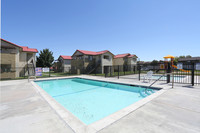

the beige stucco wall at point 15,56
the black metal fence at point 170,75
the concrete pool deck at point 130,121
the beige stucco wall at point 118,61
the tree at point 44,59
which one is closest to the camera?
the concrete pool deck at point 130,121

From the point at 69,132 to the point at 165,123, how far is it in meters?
2.27

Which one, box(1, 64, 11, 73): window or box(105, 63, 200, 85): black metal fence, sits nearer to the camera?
box(105, 63, 200, 85): black metal fence

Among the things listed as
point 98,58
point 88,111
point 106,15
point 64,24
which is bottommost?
point 88,111

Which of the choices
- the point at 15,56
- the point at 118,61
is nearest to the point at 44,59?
the point at 15,56

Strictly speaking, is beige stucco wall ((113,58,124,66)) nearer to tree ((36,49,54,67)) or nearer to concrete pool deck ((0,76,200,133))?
tree ((36,49,54,67))

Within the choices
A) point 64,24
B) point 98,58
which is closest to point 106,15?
point 64,24

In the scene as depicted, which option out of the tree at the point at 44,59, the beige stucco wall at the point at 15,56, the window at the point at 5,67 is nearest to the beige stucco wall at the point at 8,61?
the beige stucco wall at the point at 15,56

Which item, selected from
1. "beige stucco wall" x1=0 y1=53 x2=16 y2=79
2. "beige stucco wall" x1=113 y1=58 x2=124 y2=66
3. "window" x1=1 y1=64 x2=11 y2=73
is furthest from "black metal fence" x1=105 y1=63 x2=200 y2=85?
"window" x1=1 y1=64 x2=11 y2=73

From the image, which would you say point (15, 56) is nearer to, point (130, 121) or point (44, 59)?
point (44, 59)

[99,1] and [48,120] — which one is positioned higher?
[99,1]

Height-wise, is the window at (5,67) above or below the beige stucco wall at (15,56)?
below

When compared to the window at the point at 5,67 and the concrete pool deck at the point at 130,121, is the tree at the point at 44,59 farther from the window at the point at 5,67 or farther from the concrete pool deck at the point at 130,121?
the concrete pool deck at the point at 130,121

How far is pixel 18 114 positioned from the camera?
2.87 meters

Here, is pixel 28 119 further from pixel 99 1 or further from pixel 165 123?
pixel 99 1
